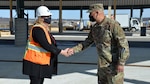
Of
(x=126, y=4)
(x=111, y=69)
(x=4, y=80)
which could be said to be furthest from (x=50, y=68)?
(x=126, y=4)

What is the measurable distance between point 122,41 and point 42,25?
1292mm

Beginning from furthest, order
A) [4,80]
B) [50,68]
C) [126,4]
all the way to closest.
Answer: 1. [126,4]
2. [4,80]
3. [50,68]

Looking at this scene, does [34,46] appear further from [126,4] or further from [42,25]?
[126,4]

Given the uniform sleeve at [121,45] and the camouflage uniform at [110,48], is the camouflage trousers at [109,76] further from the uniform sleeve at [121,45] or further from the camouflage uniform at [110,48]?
the uniform sleeve at [121,45]

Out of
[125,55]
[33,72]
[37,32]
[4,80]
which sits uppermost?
[37,32]

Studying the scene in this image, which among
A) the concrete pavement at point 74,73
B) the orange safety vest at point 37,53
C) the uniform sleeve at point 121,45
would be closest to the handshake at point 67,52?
the orange safety vest at point 37,53

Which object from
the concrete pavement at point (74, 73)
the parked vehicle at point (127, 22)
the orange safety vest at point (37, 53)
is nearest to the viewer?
the orange safety vest at point (37, 53)

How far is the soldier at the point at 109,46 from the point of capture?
4266 millimetres

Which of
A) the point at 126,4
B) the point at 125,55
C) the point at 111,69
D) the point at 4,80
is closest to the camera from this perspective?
the point at 125,55

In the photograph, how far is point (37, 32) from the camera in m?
4.61

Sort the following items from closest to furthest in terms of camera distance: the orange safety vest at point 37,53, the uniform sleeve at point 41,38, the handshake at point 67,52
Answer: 1. the uniform sleeve at point 41,38
2. the orange safety vest at point 37,53
3. the handshake at point 67,52

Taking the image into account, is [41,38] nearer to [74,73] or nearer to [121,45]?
[121,45]

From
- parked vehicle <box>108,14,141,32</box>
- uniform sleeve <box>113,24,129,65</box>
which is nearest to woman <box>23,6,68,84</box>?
uniform sleeve <box>113,24,129,65</box>

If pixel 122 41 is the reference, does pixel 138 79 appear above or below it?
below
